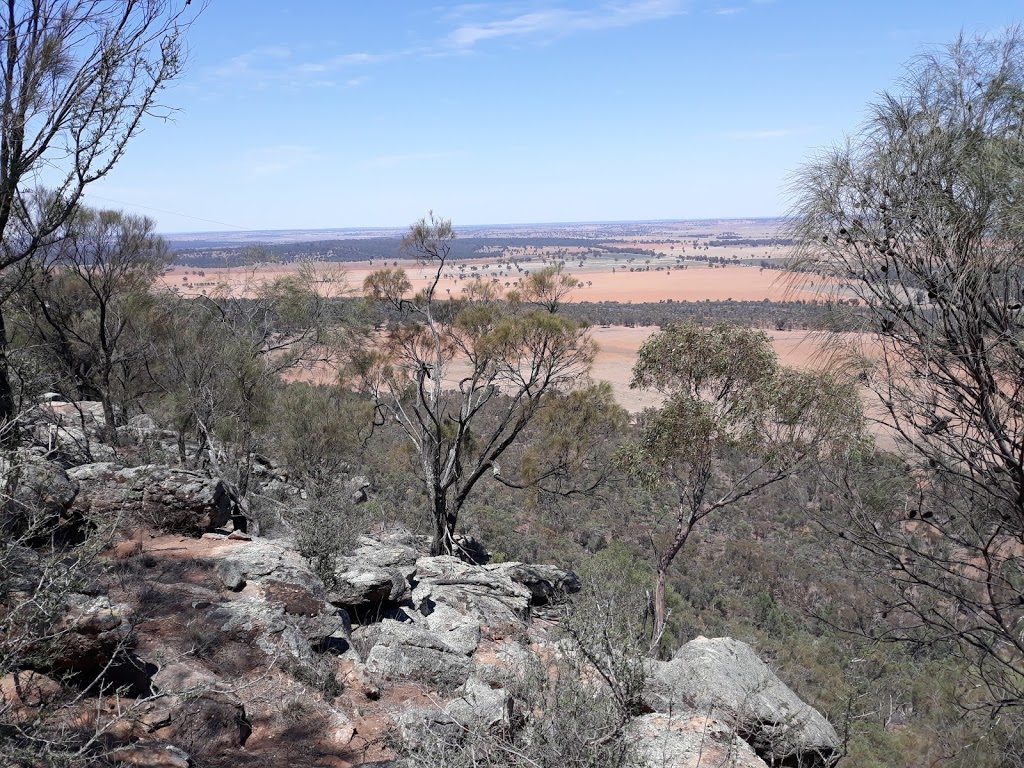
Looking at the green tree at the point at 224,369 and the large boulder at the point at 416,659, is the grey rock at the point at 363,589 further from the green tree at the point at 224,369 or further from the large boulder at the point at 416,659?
the green tree at the point at 224,369

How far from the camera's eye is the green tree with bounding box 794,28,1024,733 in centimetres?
463

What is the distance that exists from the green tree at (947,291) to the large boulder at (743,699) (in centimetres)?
120

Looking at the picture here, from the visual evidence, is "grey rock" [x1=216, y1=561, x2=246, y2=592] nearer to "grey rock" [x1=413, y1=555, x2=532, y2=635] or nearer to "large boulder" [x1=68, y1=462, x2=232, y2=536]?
"large boulder" [x1=68, y1=462, x2=232, y2=536]

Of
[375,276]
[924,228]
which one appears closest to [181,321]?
[375,276]

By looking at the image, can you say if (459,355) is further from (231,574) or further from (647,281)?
(647,281)

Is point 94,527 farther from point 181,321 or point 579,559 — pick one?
point 579,559

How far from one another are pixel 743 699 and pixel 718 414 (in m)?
6.96

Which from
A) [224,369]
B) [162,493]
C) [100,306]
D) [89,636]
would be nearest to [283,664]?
[89,636]

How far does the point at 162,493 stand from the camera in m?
8.26

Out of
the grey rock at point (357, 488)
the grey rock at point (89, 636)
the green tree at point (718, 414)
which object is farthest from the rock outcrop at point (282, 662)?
the grey rock at point (357, 488)

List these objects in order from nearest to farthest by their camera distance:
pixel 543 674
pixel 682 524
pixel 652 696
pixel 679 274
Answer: pixel 543 674
pixel 652 696
pixel 682 524
pixel 679 274

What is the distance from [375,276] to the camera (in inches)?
616

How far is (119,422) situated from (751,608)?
49.4 ft

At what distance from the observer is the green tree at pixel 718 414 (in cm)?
1163
